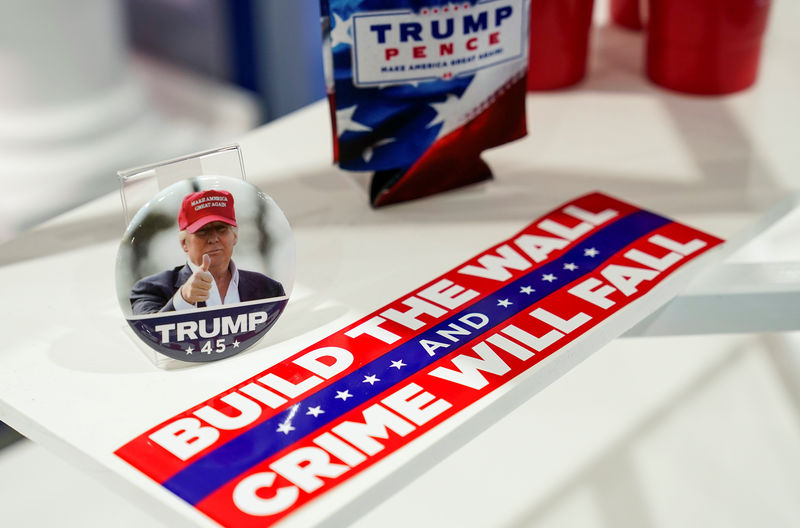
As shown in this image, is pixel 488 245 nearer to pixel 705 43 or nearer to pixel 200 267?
pixel 200 267

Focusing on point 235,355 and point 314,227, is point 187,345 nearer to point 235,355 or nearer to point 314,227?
point 235,355

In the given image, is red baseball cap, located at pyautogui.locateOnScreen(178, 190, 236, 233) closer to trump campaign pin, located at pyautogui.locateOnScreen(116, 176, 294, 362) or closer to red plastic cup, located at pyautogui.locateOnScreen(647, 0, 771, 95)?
trump campaign pin, located at pyautogui.locateOnScreen(116, 176, 294, 362)

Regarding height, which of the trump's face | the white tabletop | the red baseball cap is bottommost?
the white tabletop

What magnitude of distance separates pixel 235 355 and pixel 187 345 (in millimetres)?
37

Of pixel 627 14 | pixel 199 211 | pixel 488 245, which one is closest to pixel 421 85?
pixel 488 245

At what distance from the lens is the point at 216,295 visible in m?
0.64

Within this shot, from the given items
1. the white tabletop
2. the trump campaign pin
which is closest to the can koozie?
the white tabletop

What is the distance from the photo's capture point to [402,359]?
2.15ft

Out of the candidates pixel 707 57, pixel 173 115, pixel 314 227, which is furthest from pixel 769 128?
pixel 173 115

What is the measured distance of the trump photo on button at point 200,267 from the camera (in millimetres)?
633

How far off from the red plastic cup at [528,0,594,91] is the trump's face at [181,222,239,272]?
489 mm

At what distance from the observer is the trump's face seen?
633mm

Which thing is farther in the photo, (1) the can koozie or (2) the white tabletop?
(1) the can koozie

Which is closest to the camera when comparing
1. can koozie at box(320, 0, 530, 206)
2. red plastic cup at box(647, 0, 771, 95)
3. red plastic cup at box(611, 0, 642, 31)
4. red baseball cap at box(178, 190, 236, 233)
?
red baseball cap at box(178, 190, 236, 233)
